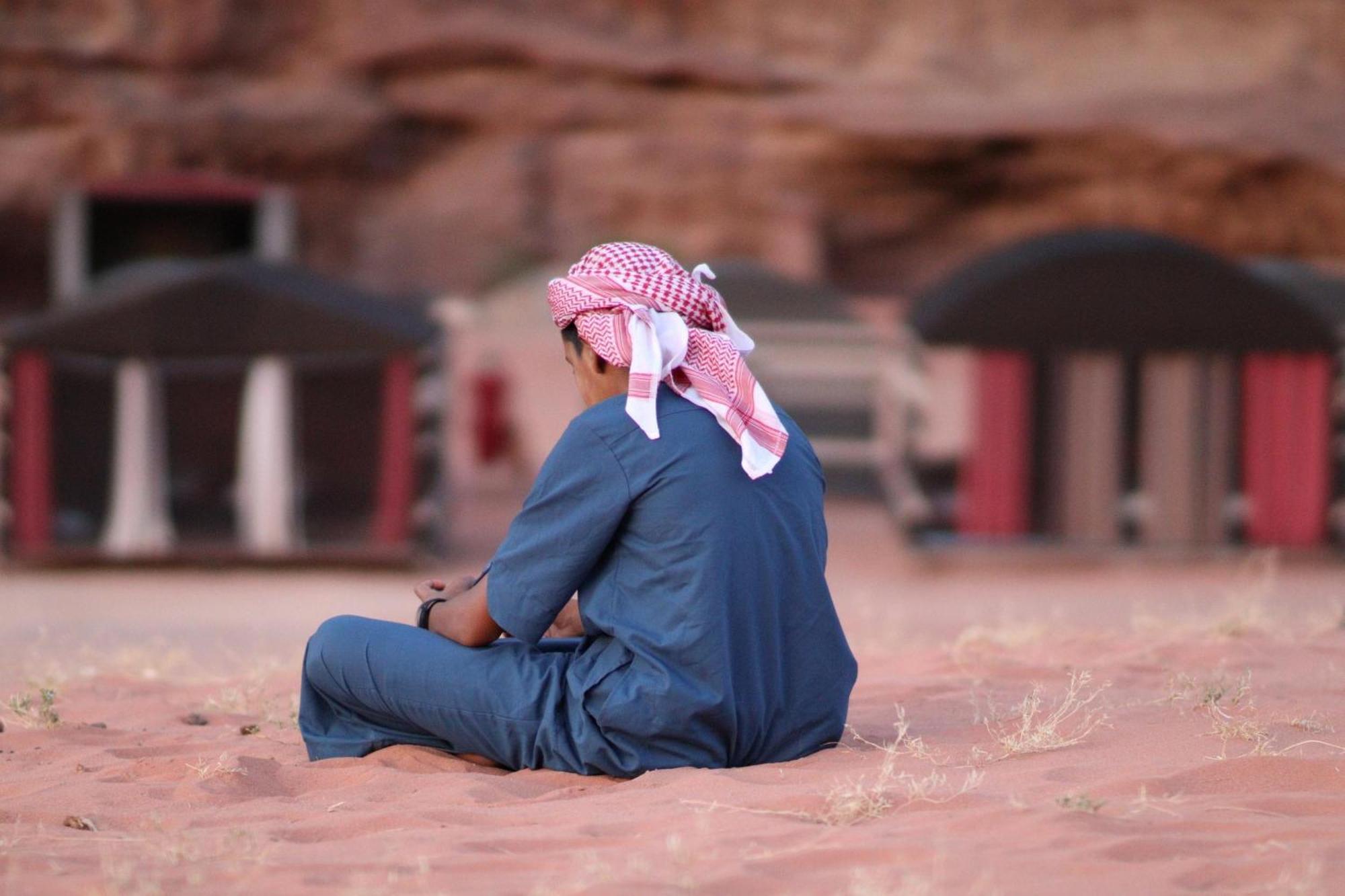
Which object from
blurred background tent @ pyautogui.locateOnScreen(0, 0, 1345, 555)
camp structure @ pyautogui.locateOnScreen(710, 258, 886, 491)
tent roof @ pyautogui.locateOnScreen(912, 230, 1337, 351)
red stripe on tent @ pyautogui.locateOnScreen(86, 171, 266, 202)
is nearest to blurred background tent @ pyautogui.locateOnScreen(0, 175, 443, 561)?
blurred background tent @ pyautogui.locateOnScreen(0, 0, 1345, 555)

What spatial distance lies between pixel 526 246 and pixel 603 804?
1728 cm

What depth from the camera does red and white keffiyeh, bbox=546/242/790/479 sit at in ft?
10.3

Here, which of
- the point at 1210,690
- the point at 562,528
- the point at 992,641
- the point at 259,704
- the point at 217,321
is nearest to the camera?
the point at 562,528

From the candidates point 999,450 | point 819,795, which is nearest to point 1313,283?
point 999,450

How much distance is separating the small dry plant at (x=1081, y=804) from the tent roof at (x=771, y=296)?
11.9 m

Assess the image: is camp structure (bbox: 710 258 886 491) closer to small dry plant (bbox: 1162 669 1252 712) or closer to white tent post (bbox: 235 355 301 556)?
white tent post (bbox: 235 355 301 556)

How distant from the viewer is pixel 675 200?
19875 millimetres

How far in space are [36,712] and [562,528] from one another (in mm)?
1944

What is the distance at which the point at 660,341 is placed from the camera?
318 centimetres

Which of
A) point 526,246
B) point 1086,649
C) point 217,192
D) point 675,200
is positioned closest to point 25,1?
point 217,192

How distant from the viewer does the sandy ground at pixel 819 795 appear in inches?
99.7

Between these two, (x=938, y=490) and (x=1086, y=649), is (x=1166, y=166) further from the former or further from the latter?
(x=1086, y=649)

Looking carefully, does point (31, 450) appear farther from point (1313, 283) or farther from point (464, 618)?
point (1313, 283)

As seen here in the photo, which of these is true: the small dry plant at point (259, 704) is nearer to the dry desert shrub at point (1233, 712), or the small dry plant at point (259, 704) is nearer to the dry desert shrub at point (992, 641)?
the dry desert shrub at point (992, 641)
